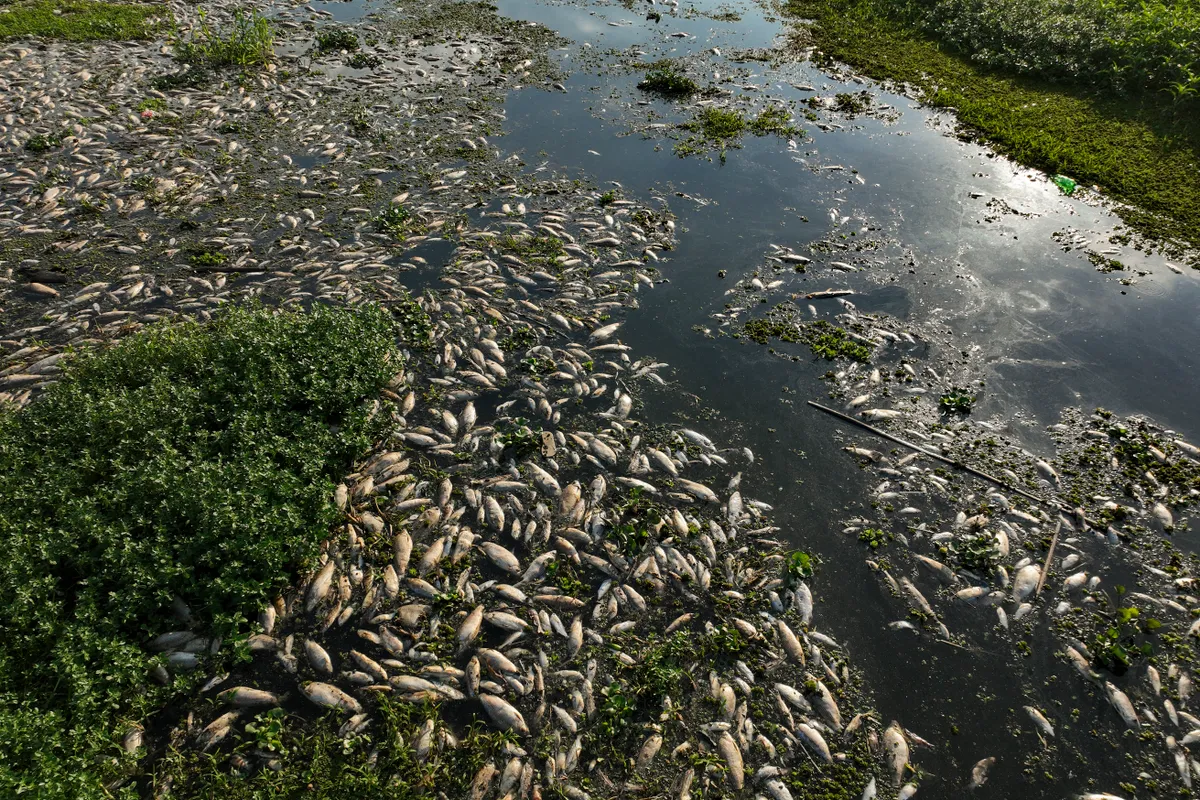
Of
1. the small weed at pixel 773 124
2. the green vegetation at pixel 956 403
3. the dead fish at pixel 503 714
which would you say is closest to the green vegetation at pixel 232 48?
the small weed at pixel 773 124

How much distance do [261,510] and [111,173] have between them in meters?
9.00

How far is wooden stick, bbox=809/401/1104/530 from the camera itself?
695cm

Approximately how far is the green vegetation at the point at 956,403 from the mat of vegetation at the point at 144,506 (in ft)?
22.6

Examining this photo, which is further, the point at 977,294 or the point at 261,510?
the point at 977,294

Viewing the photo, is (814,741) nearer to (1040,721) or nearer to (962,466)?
(1040,721)

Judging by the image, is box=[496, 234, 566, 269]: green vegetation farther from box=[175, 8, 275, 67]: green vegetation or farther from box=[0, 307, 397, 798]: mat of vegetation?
box=[175, 8, 275, 67]: green vegetation

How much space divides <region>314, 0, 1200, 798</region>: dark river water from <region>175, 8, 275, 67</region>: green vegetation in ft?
20.0

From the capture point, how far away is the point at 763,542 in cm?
649

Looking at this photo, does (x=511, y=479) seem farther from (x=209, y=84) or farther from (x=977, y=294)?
(x=209, y=84)

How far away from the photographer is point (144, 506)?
5.65 metres

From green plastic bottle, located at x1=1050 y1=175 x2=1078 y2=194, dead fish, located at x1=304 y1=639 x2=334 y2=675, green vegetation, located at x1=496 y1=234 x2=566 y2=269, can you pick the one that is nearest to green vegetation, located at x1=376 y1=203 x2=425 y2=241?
green vegetation, located at x1=496 y1=234 x2=566 y2=269

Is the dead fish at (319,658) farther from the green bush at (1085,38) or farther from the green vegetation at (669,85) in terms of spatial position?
the green bush at (1085,38)

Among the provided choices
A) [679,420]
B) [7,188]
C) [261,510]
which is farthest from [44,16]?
[679,420]

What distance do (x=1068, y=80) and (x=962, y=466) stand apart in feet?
43.8
